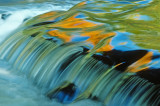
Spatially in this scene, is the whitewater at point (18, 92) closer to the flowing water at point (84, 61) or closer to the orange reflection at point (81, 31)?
the flowing water at point (84, 61)

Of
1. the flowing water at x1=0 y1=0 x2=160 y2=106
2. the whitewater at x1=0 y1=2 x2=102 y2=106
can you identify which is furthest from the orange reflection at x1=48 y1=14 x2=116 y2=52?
the whitewater at x1=0 y1=2 x2=102 y2=106

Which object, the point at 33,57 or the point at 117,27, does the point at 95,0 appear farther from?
the point at 33,57

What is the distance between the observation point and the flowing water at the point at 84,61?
9.95 feet

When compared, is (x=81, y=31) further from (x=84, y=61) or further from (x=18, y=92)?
(x=18, y=92)

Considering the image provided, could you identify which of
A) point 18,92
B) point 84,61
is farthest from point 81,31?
point 18,92

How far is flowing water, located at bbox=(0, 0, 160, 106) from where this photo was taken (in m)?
3.03

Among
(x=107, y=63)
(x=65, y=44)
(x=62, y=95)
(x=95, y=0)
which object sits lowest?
(x=62, y=95)

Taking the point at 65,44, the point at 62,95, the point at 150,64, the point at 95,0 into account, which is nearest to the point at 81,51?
the point at 65,44

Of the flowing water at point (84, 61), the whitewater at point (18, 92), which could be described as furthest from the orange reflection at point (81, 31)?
the whitewater at point (18, 92)

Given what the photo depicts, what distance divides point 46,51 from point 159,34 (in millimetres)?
1343

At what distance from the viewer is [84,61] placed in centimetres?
351

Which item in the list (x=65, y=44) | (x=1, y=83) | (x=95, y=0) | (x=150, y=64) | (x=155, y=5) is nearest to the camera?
(x=150, y=64)

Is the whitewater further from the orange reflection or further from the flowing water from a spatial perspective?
the orange reflection

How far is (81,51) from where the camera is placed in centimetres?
370
